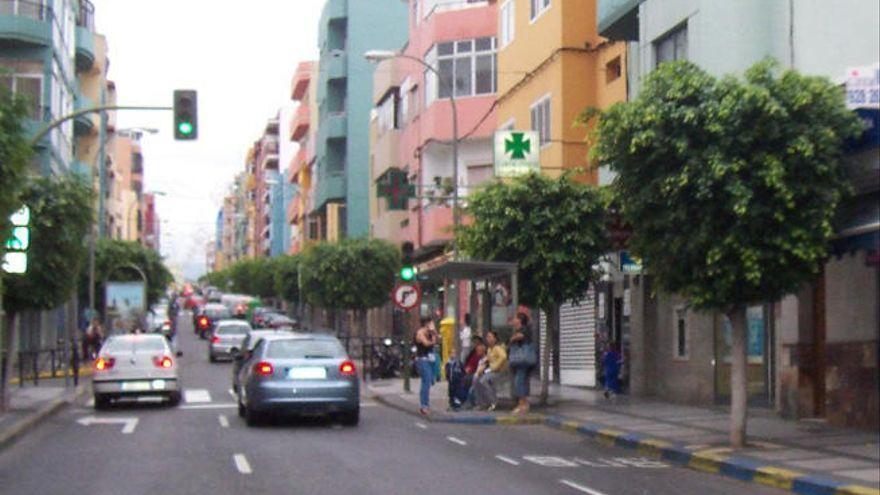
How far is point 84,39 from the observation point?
64188 millimetres

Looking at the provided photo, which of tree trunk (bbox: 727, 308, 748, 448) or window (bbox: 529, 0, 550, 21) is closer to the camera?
tree trunk (bbox: 727, 308, 748, 448)

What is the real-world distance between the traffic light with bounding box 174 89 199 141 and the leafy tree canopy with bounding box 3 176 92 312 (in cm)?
436

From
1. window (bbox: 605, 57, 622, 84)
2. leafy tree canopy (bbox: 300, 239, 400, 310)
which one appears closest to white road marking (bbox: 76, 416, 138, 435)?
window (bbox: 605, 57, 622, 84)

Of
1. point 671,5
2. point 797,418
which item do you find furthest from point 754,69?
point 671,5

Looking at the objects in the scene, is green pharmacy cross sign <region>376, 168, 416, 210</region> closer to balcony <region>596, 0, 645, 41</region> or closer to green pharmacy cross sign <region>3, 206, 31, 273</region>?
balcony <region>596, 0, 645, 41</region>

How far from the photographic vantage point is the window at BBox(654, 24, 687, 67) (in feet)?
87.2

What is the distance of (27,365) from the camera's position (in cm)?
4347

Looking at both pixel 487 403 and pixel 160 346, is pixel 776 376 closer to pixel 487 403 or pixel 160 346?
pixel 487 403

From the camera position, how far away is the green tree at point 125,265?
66.0 metres

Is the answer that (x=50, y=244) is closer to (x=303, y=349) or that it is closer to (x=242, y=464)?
(x=303, y=349)

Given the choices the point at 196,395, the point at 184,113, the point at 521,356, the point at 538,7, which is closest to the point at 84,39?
the point at 538,7

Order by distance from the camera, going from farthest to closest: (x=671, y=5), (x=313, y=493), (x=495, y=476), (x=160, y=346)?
(x=160, y=346)
(x=671, y=5)
(x=495, y=476)
(x=313, y=493)

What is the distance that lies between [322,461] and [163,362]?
39.3 feet

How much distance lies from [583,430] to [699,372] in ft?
14.7
